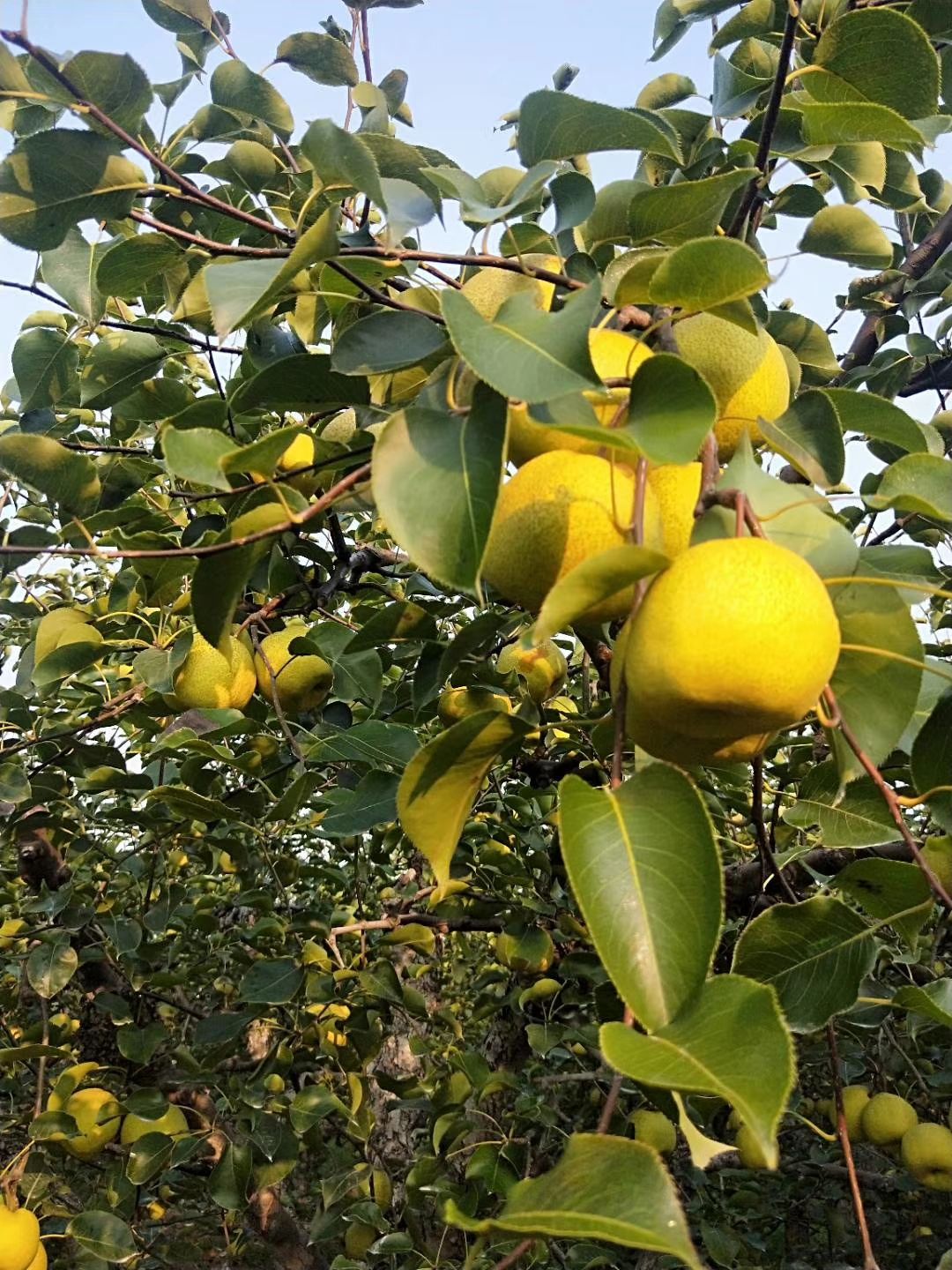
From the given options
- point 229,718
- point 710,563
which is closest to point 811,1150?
point 229,718

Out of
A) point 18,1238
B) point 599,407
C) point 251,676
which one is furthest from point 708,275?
point 18,1238

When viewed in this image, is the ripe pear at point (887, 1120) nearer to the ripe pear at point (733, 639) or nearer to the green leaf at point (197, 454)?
the ripe pear at point (733, 639)

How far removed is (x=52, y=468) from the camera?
140 cm

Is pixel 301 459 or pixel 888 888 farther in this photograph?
pixel 301 459

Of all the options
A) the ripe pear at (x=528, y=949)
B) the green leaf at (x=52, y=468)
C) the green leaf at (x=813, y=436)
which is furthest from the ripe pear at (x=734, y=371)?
the ripe pear at (x=528, y=949)

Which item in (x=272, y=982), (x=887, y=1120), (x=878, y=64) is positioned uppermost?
(x=878, y=64)

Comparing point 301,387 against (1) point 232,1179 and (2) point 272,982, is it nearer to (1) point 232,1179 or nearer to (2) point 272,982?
(2) point 272,982

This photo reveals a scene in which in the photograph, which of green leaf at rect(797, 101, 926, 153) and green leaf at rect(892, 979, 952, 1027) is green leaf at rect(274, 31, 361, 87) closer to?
green leaf at rect(797, 101, 926, 153)

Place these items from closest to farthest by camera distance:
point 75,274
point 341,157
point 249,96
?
point 341,157, point 75,274, point 249,96

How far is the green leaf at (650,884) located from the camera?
2.04 ft

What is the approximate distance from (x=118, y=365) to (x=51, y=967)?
156cm

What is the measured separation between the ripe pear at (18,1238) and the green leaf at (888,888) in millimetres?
1879

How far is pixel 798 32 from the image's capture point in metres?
1.08

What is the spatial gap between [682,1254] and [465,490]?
18.7 inches
